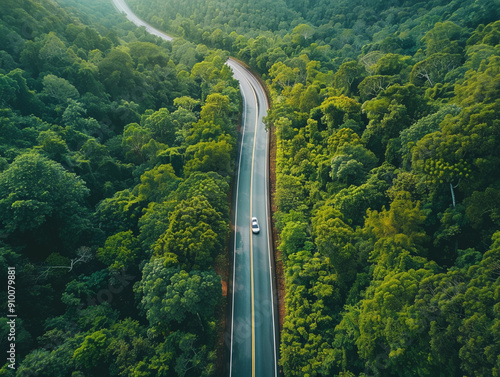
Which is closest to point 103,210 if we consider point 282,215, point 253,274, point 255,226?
point 255,226

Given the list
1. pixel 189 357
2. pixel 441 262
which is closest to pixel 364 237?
pixel 441 262

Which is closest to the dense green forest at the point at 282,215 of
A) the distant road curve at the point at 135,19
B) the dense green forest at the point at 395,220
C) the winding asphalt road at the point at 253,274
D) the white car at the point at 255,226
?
the dense green forest at the point at 395,220

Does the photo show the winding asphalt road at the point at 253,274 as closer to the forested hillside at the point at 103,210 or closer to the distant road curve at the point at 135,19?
the forested hillside at the point at 103,210

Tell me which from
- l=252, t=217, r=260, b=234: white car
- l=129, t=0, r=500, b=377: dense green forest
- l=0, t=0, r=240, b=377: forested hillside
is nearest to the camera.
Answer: l=129, t=0, r=500, b=377: dense green forest

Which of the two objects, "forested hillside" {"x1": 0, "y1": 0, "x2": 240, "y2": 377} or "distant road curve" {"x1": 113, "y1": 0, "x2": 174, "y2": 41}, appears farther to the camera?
"distant road curve" {"x1": 113, "y1": 0, "x2": 174, "y2": 41}

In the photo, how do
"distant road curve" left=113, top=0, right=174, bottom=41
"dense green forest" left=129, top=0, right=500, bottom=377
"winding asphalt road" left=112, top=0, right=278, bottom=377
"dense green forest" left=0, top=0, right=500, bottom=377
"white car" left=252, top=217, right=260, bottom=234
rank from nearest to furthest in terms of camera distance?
"dense green forest" left=129, top=0, right=500, bottom=377 < "dense green forest" left=0, top=0, right=500, bottom=377 < "winding asphalt road" left=112, top=0, right=278, bottom=377 < "white car" left=252, top=217, right=260, bottom=234 < "distant road curve" left=113, top=0, right=174, bottom=41

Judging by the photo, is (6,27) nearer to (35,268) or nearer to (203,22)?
(35,268)

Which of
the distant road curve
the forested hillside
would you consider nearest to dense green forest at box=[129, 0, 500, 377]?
the forested hillside

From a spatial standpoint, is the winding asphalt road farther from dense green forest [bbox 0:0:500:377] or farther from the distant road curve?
the distant road curve
